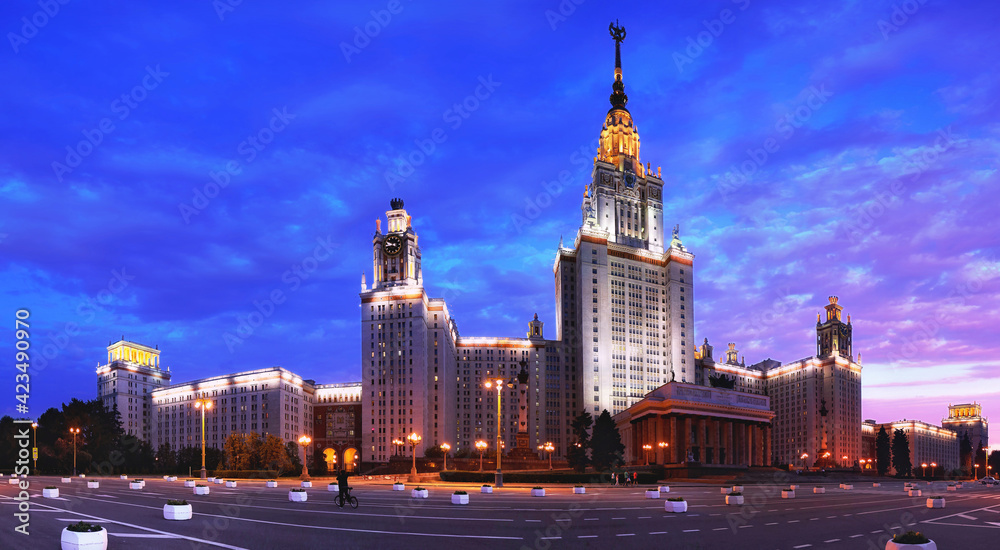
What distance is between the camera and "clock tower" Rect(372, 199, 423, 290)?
173m

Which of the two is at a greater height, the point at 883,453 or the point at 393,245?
the point at 393,245

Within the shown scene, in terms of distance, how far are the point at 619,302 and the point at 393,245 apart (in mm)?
58715

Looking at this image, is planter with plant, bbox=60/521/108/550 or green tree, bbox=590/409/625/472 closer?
planter with plant, bbox=60/521/108/550

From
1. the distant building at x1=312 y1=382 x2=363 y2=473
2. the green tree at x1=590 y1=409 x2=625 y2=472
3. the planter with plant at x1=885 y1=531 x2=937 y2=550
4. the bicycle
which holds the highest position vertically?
the planter with plant at x1=885 y1=531 x2=937 y2=550

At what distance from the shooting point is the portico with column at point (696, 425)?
500ft

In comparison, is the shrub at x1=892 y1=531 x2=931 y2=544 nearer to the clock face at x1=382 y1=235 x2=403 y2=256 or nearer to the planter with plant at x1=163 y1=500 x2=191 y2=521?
the planter with plant at x1=163 y1=500 x2=191 y2=521

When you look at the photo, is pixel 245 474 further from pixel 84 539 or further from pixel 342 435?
pixel 342 435

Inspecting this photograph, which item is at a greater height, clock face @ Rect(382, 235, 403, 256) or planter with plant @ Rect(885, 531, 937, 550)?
clock face @ Rect(382, 235, 403, 256)

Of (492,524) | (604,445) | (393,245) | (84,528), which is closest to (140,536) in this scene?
(84,528)

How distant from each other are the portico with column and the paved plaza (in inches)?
4311

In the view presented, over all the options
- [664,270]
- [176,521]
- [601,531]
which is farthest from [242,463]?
[664,270]

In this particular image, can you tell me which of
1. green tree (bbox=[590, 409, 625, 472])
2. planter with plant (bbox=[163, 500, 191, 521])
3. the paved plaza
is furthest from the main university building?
planter with plant (bbox=[163, 500, 191, 521])

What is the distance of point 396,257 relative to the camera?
574 feet

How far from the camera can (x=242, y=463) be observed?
352ft
